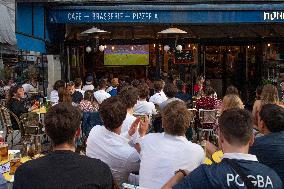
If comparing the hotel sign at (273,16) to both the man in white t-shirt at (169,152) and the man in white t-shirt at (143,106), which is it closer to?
the man in white t-shirt at (143,106)

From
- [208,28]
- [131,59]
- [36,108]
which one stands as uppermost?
[208,28]

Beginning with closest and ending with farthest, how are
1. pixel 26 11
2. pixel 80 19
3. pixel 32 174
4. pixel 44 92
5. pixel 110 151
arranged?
pixel 32 174, pixel 110 151, pixel 26 11, pixel 80 19, pixel 44 92

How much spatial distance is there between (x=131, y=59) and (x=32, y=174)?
14.3 metres

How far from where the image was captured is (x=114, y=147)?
483 centimetres

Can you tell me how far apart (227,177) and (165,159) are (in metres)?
1.23

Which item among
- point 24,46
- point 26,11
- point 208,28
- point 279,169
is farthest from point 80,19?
point 279,169

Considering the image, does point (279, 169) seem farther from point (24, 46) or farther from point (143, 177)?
point (24, 46)

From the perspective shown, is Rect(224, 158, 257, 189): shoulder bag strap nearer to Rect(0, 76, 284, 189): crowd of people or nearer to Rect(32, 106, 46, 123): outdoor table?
Rect(0, 76, 284, 189): crowd of people

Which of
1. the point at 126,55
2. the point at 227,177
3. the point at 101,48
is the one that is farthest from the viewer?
the point at 126,55

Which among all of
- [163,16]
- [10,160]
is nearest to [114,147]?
[10,160]

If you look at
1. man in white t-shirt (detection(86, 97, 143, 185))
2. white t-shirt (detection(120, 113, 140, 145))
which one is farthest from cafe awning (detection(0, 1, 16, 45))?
man in white t-shirt (detection(86, 97, 143, 185))

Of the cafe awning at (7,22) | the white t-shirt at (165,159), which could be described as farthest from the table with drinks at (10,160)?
the cafe awning at (7,22)

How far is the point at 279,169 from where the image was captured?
156 inches

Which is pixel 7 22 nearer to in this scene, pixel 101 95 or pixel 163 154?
pixel 101 95
